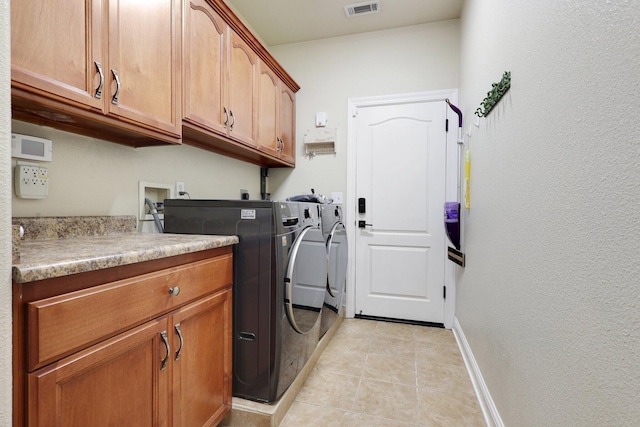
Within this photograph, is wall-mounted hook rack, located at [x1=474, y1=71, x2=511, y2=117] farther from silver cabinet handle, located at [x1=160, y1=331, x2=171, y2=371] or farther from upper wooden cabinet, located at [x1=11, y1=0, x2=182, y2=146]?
silver cabinet handle, located at [x1=160, y1=331, x2=171, y2=371]

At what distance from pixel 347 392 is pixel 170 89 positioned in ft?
6.01

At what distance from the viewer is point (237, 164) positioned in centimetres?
263

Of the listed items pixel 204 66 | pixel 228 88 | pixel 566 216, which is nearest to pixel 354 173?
pixel 228 88

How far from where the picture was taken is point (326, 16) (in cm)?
261

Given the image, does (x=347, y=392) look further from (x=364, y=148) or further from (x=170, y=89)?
(x=364, y=148)

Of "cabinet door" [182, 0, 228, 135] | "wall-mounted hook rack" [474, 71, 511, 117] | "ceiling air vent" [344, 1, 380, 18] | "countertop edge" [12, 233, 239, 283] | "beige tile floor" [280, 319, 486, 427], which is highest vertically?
"ceiling air vent" [344, 1, 380, 18]

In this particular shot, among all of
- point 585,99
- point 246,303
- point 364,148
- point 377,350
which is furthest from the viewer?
point 364,148

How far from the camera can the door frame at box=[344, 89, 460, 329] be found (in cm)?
266

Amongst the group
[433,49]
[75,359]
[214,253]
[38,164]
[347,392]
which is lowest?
[347,392]

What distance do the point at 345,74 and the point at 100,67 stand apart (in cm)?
227

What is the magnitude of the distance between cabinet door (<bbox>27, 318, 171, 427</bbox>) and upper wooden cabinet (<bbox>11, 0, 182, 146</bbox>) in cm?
78

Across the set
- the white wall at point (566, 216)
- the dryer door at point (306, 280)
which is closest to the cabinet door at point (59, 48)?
the dryer door at point (306, 280)

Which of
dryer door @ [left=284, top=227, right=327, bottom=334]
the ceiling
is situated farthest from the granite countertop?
the ceiling

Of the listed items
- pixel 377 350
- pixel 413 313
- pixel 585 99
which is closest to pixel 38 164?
pixel 585 99
